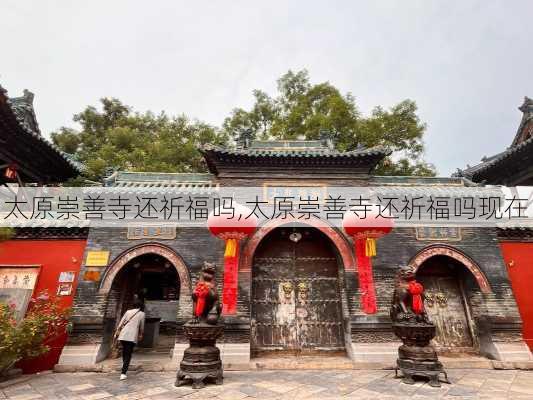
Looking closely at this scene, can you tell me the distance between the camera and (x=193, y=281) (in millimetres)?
7441

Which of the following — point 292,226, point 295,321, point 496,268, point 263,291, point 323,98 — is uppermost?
point 323,98

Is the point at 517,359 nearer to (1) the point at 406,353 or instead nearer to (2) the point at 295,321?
(1) the point at 406,353

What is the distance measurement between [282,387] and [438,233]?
18.7 feet

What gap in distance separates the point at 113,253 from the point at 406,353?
22.8 ft

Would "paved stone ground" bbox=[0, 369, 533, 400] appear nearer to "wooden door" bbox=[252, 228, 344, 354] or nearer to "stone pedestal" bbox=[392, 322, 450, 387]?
"stone pedestal" bbox=[392, 322, 450, 387]

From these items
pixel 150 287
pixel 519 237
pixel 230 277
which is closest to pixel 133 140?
pixel 150 287

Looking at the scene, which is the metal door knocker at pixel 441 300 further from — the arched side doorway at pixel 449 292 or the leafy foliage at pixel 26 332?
the leafy foliage at pixel 26 332

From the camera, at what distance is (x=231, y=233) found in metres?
6.93

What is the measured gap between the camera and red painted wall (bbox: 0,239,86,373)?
7465 millimetres

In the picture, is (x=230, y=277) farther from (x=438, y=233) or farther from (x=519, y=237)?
(x=519, y=237)

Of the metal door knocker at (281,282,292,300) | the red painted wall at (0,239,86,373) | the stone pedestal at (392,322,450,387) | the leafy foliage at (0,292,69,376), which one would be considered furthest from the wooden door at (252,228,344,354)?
the red painted wall at (0,239,86,373)

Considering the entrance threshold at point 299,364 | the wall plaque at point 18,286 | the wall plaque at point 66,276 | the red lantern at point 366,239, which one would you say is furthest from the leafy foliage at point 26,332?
the red lantern at point 366,239

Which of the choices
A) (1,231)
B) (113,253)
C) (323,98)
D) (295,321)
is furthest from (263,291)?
(323,98)

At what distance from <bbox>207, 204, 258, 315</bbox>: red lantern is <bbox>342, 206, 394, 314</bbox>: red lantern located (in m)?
2.30
